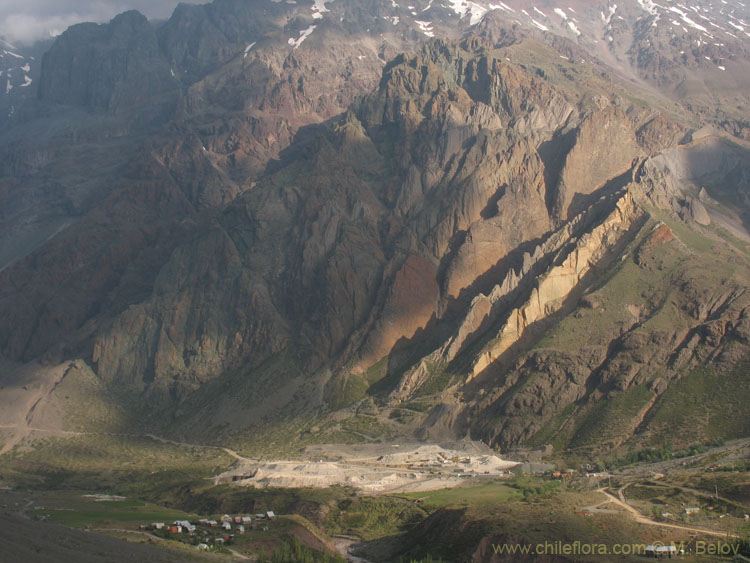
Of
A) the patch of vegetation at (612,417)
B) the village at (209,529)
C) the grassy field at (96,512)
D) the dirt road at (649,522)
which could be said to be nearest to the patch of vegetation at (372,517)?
the village at (209,529)

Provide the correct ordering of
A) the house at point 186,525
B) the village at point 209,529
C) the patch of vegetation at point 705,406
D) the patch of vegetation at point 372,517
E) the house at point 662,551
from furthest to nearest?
the patch of vegetation at point 705,406 → the patch of vegetation at point 372,517 → the house at point 186,525 → the village at point 209,529 → the house at point 662,551

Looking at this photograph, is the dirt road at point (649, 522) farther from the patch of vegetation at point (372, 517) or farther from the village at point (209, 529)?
the village at point (209, 529)

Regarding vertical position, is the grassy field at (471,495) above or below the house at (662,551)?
below

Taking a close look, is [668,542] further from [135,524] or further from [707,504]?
[135,524]

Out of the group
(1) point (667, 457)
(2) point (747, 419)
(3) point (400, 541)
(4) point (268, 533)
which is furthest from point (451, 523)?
(2) point (747, 419)

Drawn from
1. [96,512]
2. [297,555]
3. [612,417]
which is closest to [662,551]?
[297,555]

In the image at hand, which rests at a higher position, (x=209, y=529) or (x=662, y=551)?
(x=662, y=551)

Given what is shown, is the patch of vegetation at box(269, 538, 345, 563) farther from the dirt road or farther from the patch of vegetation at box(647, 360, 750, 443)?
the patch of vegetation at box(647, 360, 750, 443)

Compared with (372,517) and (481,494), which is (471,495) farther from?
(372,517)

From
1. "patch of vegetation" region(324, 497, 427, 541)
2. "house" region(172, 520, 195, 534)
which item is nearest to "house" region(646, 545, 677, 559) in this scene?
"patch of vegetation" region(324, 497, 427, 541)
